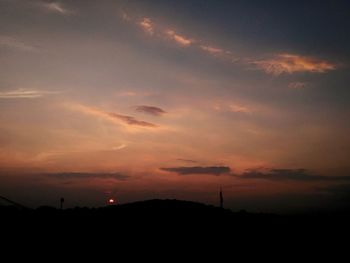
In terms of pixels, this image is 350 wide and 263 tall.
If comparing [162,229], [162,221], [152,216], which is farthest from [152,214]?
[162,229]

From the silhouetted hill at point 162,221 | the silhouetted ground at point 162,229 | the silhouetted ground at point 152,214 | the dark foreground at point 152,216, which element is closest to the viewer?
the silhouetted ground at point 162,229

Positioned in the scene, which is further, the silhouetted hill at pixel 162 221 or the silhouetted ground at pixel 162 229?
the silhouetted hill at pixel 162 221

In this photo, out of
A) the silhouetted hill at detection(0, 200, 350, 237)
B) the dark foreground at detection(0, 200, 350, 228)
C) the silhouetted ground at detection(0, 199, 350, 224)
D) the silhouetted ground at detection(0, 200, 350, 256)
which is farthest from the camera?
the silhouetted ground at detection(0, 199, 350, 224)

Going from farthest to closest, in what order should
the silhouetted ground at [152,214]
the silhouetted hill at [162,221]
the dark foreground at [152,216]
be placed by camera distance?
the silhouetted ground at [152,214]
the dark foreground at [152,216]
the silhouetted hill at [162,221]

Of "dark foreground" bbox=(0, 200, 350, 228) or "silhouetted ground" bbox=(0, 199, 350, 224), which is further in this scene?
"silhouetted ground" bbox=(0, 199, 350, 224)

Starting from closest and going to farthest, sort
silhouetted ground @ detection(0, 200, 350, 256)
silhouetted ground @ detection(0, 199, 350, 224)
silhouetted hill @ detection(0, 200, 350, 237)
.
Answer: silhouetted ground @ detection(0, 200, 350, 256)
silhouetted hill @ detection(0, 200, 350, 237)
silhouetted ground @ detection(0, 199, 350, 224)

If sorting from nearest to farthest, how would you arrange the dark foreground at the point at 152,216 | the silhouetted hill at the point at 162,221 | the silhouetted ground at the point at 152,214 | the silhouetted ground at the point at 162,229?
the silhouetted ground at the point at 162,229, the silhouetted hill at the point at 162,221, the dark foreground at the point at 152,216, the silhouetted ground at the point at 152,214

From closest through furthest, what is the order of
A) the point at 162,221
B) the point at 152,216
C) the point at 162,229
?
the point at 162,229 < the point at 162,221 < the point at 152,216

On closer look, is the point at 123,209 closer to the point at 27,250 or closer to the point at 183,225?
the point at 183,225

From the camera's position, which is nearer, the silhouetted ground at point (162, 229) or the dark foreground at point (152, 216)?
the silhouetted ground at point (162, 229)

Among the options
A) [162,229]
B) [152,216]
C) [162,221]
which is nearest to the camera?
[162,229]

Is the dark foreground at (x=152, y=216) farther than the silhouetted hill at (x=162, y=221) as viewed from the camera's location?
Yes

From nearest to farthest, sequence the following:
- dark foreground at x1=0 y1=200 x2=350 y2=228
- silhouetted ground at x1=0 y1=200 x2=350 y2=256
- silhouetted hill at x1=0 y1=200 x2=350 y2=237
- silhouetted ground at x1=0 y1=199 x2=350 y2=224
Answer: silhouetted ground at x1=0 y1=200 x2=350 y2=256 < silhouetted hill at x1=0 y1=200 x2=350 y2=237 < dark foreground at x1=0 y1=200 x2=350 y2=228 < silhouetted ground at x1=0 y1=199 x2=350 y2=224

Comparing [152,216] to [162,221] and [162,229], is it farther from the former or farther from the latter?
[162,229]
